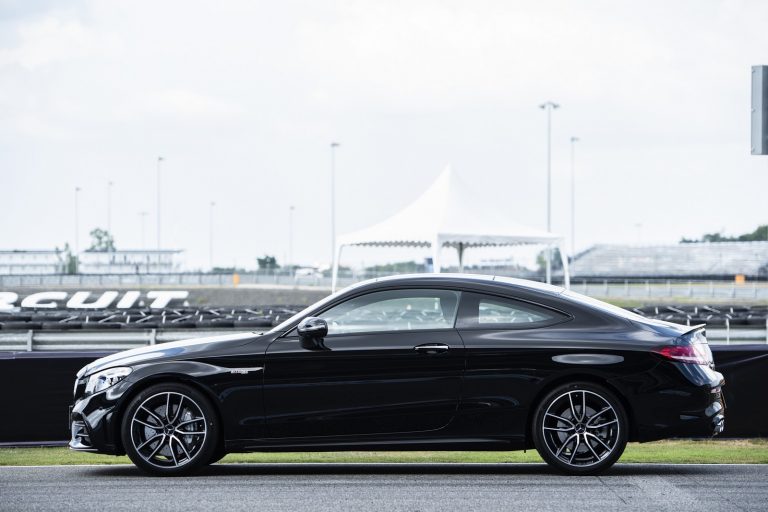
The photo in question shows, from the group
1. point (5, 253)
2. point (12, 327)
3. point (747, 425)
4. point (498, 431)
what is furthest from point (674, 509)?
point (5, 253)

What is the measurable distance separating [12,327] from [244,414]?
16.9 meters

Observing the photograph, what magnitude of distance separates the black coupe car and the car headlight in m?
0.02

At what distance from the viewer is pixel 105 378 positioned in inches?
303

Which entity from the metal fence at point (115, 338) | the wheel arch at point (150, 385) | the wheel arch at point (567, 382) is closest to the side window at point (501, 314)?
the wheel arch at point (567, 382)

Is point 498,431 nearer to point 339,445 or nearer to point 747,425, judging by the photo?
point 339,445

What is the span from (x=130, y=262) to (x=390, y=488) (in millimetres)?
81139

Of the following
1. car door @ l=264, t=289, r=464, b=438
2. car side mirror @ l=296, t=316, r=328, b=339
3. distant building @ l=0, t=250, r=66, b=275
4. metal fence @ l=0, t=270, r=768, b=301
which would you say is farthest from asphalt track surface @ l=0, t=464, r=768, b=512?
distant building @ l=0, t=250, r=66, b=275

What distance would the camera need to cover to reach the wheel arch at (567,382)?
746 centimetres

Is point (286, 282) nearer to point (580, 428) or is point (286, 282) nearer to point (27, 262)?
point (27, 262)

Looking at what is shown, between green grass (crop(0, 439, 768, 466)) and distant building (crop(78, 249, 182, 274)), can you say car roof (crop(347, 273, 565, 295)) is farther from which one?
distant building (crop(78, 249, 182, 274))

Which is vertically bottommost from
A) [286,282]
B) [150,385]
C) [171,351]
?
[286,282]

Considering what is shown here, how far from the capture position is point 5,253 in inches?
3029

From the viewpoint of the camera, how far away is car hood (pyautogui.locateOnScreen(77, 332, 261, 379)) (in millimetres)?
7621

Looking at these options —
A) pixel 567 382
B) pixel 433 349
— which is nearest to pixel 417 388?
pixel 433 349
